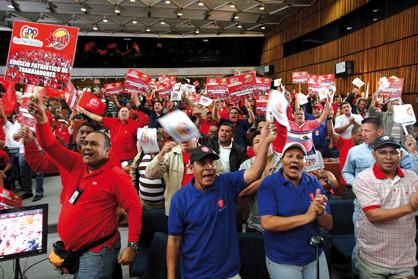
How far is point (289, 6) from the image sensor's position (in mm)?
16406

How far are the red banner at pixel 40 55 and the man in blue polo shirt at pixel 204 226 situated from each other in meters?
1.60

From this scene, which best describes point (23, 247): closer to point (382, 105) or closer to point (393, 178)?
point (393, 178)

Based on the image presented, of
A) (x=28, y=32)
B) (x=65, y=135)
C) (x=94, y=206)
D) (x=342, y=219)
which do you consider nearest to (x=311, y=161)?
(x=342, y=219)

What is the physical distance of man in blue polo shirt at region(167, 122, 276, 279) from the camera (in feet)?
5.96

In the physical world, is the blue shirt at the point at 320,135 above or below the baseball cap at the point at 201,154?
above

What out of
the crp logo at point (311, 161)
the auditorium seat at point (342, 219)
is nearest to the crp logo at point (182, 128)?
the crp logo at point (311, 161)

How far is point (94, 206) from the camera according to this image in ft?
6.61

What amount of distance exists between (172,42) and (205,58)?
11.3 ft

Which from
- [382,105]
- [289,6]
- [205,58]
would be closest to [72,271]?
[382,105]

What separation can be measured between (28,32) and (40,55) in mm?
246

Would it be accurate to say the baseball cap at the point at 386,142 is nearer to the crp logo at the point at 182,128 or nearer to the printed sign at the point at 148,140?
the crp logo at the point at 182,128

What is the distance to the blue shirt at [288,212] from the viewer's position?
181cm

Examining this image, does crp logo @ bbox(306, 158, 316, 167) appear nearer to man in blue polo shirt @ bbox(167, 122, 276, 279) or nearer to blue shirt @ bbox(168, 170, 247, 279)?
man in blue polo shirt @ bbox(167, 122, 276, 279)

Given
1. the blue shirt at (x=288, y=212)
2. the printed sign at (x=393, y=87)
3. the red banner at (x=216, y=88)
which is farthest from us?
the red banner at (x=216, y=88)
